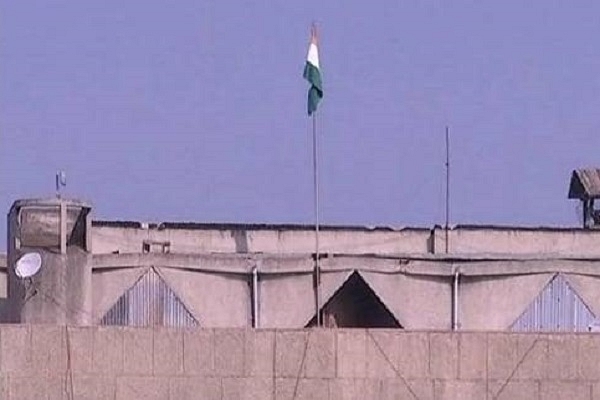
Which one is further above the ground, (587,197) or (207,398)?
(587,197)

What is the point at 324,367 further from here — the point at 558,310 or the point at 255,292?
the point at 558,310

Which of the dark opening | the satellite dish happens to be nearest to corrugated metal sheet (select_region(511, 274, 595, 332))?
the dark opening

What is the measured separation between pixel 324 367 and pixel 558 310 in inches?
265

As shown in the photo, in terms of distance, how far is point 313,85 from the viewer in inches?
706

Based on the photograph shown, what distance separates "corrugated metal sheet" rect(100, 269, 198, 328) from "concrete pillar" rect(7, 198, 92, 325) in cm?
242

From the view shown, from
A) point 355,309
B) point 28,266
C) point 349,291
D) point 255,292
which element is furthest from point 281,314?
point 28,266

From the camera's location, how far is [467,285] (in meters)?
22.2

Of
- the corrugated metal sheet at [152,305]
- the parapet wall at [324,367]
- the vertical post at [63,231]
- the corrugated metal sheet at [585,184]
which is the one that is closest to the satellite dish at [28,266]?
the vertical post at [63,231]

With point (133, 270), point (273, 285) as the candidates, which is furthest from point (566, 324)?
point (133, 270)

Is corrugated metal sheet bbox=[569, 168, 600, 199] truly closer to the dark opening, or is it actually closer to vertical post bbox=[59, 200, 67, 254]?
the dark opening

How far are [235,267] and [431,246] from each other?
4.89 metres

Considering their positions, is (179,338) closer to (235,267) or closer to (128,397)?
(128,397)

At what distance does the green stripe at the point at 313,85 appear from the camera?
17.9 metres

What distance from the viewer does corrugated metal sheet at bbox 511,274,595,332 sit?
2217 centimetres
